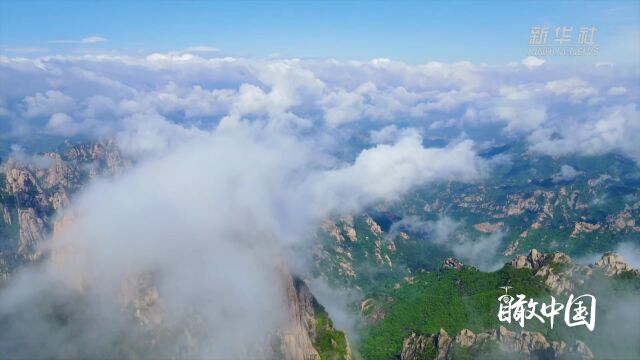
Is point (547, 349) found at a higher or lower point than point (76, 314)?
lower

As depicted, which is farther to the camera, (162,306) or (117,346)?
(162,306)

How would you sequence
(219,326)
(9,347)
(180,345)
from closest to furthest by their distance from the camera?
1. (9,347)
2. (180,345)
3. (219,326)

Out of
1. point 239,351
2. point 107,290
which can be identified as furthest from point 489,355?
point 107,290

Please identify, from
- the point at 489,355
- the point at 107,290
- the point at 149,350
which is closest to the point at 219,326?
the point at 149,350

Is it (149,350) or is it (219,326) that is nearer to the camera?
(149,350)

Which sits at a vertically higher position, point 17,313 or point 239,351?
point 17,313

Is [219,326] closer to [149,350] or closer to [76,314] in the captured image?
[149,350]

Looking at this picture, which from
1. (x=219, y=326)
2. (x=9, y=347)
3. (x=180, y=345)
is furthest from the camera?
(x=219, y=326)

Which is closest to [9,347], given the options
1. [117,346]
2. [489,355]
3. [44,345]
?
[44,345]

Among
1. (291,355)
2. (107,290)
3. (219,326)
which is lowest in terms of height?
(291,355)
